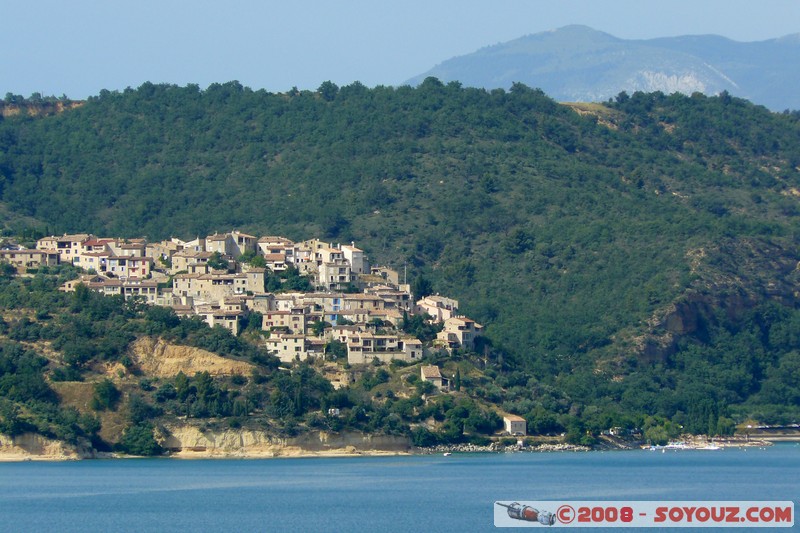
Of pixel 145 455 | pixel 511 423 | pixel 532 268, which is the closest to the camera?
pixel 145 455

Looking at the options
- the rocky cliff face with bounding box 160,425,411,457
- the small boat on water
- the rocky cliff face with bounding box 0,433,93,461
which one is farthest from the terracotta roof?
the rocky cliff face with bounding box 0,433,93,461

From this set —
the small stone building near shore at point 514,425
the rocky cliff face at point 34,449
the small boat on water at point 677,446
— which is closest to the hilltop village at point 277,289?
the small stone building near shore at point 514,425

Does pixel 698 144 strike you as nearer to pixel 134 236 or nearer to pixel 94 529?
pixel 134 236

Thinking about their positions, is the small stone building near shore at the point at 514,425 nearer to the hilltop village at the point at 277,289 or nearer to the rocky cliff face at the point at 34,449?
the hilltop village at the point at 277,289

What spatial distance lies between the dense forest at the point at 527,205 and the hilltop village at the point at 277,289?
538cm

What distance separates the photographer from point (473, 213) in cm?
14850

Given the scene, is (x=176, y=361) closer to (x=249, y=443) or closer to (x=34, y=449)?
(x=249, y=443)

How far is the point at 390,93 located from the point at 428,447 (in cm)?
8038

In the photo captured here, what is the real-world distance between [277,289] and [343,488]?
96.2ft

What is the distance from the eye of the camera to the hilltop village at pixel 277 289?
10025 cm

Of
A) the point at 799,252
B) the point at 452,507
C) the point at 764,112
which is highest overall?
the point at 764,112

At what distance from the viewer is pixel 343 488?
78.1 meters

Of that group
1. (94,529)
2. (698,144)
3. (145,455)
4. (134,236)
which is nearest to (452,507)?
(94,529)

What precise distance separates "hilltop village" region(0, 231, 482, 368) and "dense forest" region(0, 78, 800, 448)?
212 inches
